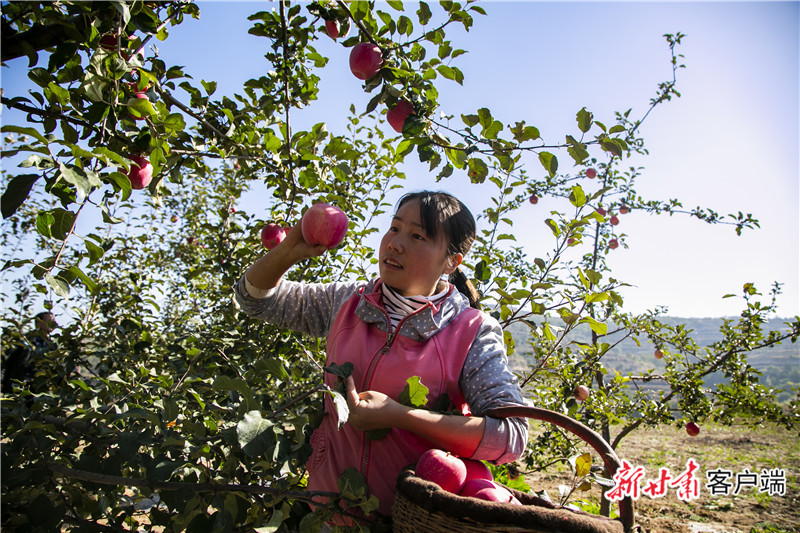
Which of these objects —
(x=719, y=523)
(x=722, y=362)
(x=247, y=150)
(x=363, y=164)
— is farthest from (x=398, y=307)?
(x=719, y=523)

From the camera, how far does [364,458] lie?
1.06 m

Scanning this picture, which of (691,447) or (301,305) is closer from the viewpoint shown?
(301,305)

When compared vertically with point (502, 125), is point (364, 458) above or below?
below

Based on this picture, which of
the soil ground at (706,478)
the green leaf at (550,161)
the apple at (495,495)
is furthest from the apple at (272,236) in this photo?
the soil ground at (706,478)

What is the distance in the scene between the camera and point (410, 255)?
49.6 inches

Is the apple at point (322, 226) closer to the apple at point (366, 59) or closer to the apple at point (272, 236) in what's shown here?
the apple at point (366, 59)

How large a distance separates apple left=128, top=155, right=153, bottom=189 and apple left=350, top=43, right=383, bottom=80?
681 millimetres

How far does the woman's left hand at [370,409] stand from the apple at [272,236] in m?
1.07

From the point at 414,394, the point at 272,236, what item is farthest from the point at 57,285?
the point at 272,236

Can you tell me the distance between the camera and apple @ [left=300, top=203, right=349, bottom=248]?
1.30 meters

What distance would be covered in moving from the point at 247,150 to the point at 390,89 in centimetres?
60

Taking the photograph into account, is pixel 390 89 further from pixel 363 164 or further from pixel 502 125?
pixel 363 164

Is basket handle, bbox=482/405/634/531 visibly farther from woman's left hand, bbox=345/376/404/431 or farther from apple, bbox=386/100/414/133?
apple, bbox=386/100/414/133

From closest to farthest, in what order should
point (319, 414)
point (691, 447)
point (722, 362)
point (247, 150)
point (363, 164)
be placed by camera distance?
point (319, 414) < point (247, 150) < point (363, 164) < point (722, 362) < point (691, 447)
